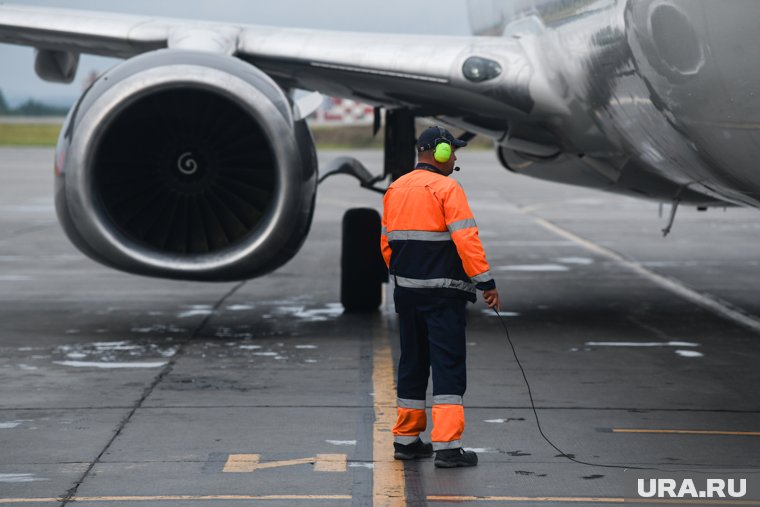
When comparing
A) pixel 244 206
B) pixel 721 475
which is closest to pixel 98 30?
pixel 244 206

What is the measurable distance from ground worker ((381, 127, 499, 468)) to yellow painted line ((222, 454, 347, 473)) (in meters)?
0.31

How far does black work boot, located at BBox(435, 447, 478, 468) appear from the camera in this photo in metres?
5.88

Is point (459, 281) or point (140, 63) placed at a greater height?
point (140, 63)

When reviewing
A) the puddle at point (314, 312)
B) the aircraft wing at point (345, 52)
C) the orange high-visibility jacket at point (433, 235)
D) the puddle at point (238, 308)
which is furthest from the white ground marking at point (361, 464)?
the puddle at point (238, 308)

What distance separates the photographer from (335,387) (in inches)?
307

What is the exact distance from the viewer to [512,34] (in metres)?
10.3

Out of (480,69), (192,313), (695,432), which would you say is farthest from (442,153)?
(192,313)

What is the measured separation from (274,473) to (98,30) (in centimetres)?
570

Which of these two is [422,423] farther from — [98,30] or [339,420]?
[98,30]

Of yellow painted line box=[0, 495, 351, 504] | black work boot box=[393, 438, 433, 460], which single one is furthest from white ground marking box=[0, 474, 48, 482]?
black work boot box=[393, 438, 433, 460]

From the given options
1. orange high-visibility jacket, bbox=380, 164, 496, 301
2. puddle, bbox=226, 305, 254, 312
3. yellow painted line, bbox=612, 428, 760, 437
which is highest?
orange high-visibility jacket, bbox=380, 164, 496, 301

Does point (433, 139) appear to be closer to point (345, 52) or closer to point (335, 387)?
point (335, 387)

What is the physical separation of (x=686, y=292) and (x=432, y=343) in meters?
7.06

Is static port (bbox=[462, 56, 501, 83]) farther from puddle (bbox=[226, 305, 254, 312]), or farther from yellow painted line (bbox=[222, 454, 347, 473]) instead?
yellow painted line (bbox=[222, 454, 347, 473])
